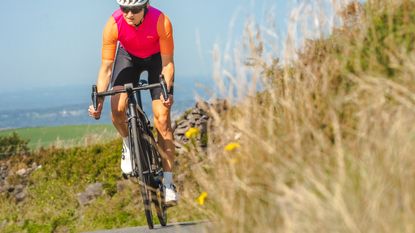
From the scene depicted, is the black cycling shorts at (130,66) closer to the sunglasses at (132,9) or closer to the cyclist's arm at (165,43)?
the cyclist's arm at (165,43)

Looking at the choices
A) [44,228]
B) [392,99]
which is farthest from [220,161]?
[44,228]

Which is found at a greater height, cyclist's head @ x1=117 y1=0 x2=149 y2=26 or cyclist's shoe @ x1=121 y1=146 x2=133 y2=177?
cyclist's head @ x1=117 y1=0 x2=149 y2=26

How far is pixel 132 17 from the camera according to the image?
A: 8742 mm

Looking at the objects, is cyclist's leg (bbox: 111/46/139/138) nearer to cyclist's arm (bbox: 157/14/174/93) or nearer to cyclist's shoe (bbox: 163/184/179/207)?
cyclist's arm (bbox: 157/14/174/93)

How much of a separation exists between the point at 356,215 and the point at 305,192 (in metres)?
0.26

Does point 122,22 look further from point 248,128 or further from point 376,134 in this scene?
point 376,134

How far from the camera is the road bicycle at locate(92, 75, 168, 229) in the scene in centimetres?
871

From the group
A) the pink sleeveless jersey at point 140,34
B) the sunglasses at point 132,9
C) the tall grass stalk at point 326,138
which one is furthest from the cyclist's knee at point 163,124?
the tall grass stalk at point 326,138

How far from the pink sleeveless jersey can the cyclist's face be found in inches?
4.0

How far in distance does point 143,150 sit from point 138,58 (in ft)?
3.45

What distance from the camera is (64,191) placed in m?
16.6

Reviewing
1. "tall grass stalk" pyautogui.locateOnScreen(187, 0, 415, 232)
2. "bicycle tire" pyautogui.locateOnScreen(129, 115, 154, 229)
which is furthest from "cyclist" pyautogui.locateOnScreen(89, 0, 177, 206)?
"tall grass stalk" pyautogui.locateOnScreen(187, 0, 415, 232)

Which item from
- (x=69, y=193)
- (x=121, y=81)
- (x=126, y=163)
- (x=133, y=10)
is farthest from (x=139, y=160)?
(x=69, y=193)

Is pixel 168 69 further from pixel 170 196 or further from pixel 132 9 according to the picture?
pixel 170 196
